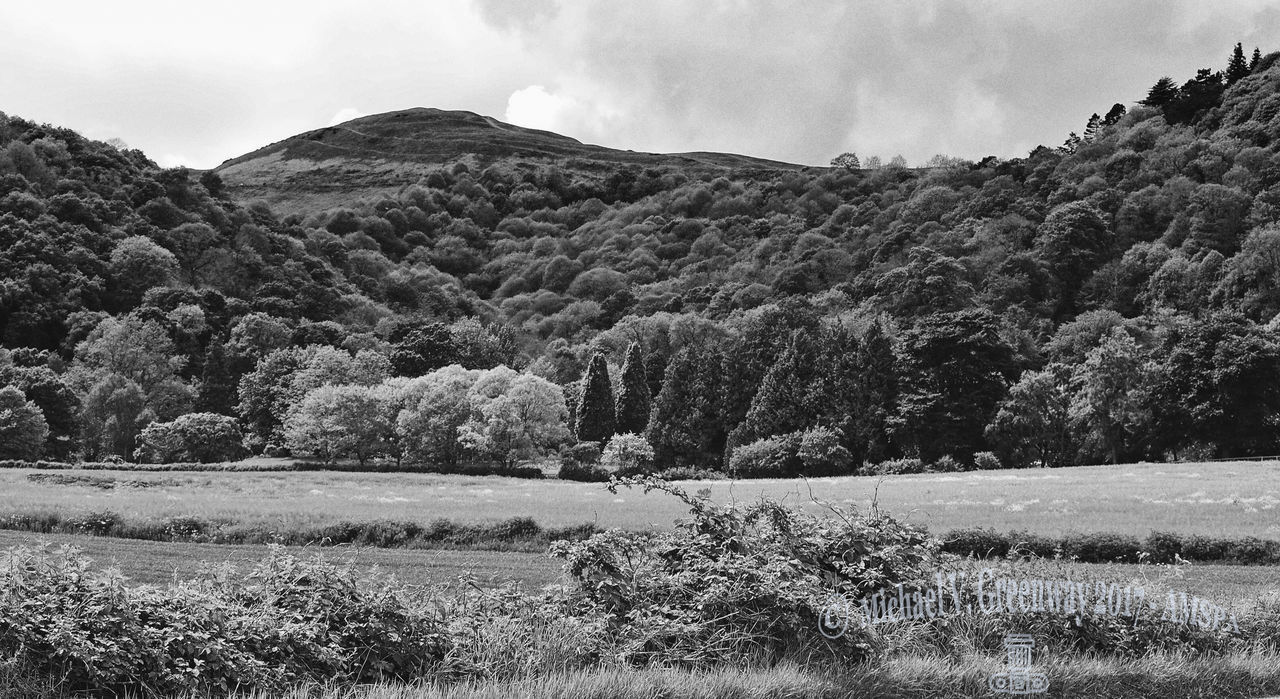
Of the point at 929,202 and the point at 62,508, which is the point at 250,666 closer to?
the point at 62,508

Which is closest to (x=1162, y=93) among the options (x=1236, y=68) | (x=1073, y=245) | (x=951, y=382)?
(x=1236, y=68)

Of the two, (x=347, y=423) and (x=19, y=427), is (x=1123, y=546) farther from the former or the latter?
(x=19, y=427)

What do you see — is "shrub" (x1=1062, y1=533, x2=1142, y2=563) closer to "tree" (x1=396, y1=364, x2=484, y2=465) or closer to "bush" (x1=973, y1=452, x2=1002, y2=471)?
"bush" (x1=973, y1=452, x2=1002, y2=471)

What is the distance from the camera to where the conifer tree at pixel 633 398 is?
78.5 m

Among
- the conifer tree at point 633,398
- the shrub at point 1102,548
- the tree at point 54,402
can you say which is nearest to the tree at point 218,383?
the tree at point 54,402

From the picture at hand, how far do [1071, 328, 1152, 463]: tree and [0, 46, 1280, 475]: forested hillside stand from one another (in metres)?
0.19

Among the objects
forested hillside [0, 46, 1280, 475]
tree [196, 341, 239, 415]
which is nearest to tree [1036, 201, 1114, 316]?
forested hillside [0, 46, 1280, 475]

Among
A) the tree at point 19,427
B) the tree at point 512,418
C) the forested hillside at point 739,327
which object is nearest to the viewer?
the tree at point 19,427

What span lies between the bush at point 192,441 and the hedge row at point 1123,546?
6486cm

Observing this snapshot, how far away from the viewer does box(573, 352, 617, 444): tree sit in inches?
3044

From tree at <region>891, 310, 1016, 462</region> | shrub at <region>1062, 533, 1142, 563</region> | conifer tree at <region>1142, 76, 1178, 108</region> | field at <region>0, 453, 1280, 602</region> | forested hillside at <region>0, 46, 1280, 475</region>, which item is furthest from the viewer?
conifer tree at <region>1142, 76, 1178, 108</region>

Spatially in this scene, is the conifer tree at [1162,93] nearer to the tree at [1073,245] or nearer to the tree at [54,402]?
the tree at [1073,245]

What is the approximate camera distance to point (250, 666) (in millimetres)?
5871

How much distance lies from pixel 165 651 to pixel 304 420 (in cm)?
6987
